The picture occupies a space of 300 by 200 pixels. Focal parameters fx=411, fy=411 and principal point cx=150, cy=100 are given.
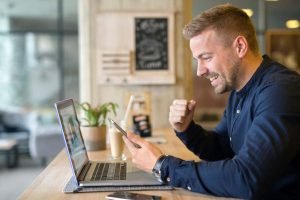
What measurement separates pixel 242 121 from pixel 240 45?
0.25 meters

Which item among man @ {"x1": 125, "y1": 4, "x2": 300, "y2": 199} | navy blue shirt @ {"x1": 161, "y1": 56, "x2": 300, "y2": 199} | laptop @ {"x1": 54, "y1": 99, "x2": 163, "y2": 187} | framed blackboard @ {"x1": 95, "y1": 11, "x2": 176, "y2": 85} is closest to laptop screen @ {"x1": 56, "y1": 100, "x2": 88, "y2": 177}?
laptop @ {"x1": 54, "y1": 99, "x2": 163, "y2": 187}

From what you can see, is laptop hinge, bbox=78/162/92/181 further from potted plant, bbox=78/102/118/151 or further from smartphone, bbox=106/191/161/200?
potted plant, bbox=78/102/118/151

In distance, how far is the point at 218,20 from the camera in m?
1.35

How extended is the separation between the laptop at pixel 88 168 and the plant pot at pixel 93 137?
0.26m

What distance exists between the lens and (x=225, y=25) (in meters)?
1.35

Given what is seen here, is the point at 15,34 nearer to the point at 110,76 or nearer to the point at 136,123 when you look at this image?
the point at 110,76

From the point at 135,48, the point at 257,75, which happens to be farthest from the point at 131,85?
the point at 257,75

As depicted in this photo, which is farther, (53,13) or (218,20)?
(53,13)

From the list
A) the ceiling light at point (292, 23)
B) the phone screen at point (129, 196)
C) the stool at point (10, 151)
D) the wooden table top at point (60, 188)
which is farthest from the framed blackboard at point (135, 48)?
the ceiling light at point (292, 23)

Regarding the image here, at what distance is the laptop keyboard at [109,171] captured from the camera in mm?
1346

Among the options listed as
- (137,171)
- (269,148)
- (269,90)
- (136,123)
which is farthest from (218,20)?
(136,123)

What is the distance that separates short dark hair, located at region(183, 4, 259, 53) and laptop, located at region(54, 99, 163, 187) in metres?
0.50

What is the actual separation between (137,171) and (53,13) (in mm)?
5870

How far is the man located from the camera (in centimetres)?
109
